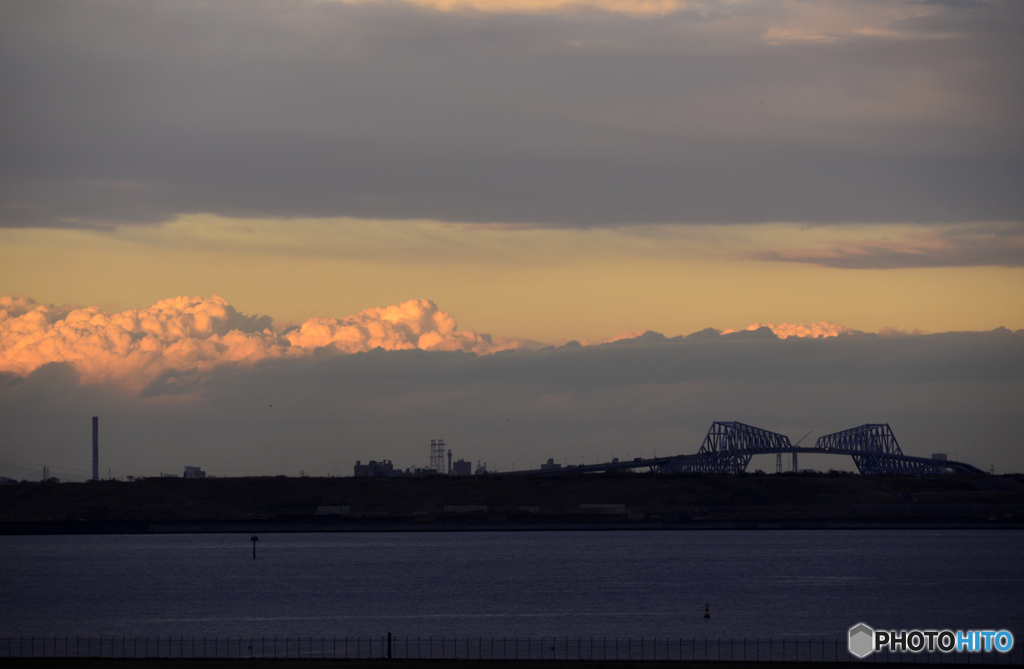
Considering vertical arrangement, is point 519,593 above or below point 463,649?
below

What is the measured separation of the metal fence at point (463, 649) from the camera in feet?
230

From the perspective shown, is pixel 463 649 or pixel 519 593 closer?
pixel 463 649

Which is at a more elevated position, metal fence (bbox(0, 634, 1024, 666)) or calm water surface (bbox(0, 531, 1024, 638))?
metal fence (bbox(0, 634, 1024, 666))

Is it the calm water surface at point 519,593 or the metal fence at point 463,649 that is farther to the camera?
the calm water surface at point 519,593

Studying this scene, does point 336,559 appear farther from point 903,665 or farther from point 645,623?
point 903,665

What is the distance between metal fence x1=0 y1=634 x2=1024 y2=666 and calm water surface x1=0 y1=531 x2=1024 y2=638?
5417mm

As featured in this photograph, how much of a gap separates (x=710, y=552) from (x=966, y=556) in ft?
113

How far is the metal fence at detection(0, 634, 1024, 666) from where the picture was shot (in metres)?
70.1

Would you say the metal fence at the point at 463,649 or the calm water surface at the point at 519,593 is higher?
the metal fence at the point at 463,649

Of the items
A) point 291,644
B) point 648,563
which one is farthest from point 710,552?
point 291,644

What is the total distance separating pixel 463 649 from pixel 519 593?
41644 millimetres

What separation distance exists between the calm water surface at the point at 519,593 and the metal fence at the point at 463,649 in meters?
5.42

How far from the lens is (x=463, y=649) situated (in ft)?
248

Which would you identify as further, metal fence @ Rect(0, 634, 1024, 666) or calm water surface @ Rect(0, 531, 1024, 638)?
calm water surface @ Rect(0, 531, 1024, 638)
